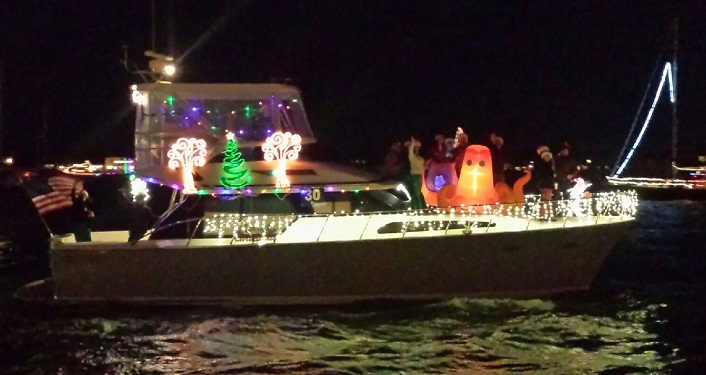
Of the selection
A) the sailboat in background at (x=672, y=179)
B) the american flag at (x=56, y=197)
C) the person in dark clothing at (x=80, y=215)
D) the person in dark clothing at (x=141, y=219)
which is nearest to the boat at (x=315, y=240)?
the person in dark clothing at (x=141, y=219)

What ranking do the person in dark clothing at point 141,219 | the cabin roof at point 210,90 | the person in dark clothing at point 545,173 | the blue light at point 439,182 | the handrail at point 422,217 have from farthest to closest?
the cabin roof at point 210,90 < the person in dark clothing at point 545,173 < the blue light at point 439,182 < the person in dark clothing at point 141,219 < the handrail at point 422,217

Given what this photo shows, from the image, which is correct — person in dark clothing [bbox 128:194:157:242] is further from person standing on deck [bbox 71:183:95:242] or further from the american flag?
the american flag

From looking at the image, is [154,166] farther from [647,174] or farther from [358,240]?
[647,174]

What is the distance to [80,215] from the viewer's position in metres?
13.5

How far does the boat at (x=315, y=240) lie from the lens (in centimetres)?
1233

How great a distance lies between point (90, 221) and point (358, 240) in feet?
14.9

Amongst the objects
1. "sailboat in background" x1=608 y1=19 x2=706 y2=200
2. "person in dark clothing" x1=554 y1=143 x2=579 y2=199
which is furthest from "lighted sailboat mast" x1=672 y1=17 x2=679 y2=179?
"person in dark clothing" x1=554 y1=143 x2=579 y2=199

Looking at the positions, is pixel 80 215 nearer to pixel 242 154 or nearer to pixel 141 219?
pixel 141 219

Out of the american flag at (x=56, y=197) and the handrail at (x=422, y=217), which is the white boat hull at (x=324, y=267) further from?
the american flag at (x=56, y=197)

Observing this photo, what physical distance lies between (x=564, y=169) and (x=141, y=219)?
643 centimetres

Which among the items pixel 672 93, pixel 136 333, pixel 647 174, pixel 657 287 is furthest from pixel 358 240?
pixel 647 174

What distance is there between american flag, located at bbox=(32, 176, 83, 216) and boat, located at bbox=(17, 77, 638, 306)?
31.2 inches

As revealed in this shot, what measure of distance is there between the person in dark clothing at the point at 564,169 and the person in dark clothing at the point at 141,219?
611 cm

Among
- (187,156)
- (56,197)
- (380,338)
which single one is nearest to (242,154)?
(187,156)
